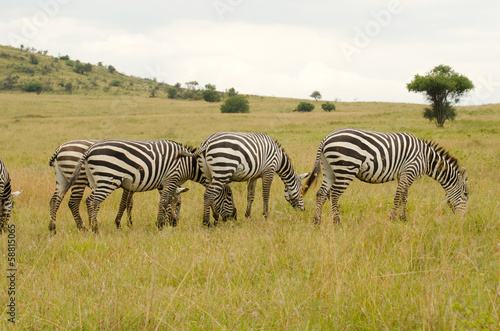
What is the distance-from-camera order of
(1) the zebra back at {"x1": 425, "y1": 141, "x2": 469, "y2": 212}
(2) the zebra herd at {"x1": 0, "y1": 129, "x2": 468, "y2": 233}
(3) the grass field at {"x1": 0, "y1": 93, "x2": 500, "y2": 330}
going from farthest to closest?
1. (1) the zebra back at {"x1": 425, "y1": 141, "x2": 469, "y2": 212}
2. (2) the zebra herd at {"x1": 0, "y1": 129, "x2": 468, "y2": 233}
3. (3) the grass field at {"x1": 0, "y1": 93, "x2": 500, "y2": 330}

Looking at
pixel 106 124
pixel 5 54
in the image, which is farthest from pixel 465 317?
pixel 5 54

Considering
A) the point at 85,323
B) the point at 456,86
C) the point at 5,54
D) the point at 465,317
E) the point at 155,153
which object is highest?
the point at 5,54

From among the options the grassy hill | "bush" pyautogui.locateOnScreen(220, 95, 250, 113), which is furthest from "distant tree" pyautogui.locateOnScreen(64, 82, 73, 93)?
the grassy hill

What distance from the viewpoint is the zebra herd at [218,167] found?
686 centimetres

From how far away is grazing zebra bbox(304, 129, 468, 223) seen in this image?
7184 mm

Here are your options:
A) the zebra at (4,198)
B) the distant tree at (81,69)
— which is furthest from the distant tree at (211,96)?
the zebra at (4,198)

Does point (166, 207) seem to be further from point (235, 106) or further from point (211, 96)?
point (211, 96)

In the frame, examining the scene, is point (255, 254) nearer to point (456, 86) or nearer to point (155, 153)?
point (155, 153)

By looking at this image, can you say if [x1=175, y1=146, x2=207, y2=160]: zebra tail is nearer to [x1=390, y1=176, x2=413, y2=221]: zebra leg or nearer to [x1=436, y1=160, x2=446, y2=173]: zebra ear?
[x1=390, y1=176, x2=413, y2=221]: zebra leg

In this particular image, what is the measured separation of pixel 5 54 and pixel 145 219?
357ft

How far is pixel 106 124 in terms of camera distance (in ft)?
114

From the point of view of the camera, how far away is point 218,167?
7.26 m

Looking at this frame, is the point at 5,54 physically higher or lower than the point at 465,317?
higher

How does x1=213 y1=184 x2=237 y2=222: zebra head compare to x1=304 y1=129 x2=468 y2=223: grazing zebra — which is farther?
x1=213 y1=184 x2=237 y2=222: zebra head
